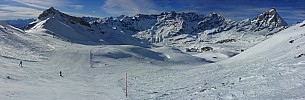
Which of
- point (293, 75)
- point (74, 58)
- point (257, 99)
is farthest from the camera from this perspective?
point (74, 58)

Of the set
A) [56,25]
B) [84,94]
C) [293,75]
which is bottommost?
[84,94]

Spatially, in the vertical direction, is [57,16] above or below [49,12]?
below

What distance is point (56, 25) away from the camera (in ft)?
465

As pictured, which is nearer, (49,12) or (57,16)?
(57,16)

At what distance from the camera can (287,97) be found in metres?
13.7

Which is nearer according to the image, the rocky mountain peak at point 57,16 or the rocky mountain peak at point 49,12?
the rocky mountain peak at point 57,16

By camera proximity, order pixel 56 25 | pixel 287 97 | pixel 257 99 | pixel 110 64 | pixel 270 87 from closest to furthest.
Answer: pixel 287 97 → pixel 257 99 → pixel 270 87 → pixel 110 64 → pixel 56 25

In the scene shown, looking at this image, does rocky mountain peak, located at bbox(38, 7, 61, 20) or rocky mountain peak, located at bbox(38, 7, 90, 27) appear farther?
rocky mountain peak, located at bbox(38, 7, 61, 20)

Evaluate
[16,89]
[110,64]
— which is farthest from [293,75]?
[110,64]

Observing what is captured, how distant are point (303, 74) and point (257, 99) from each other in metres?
4.85

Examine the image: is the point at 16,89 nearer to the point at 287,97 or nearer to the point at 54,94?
the point at 54,94

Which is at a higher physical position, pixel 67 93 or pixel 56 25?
pixel 56 25

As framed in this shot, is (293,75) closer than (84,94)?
Yes

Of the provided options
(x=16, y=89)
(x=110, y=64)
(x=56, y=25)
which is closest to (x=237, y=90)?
(x=16, y=89)
